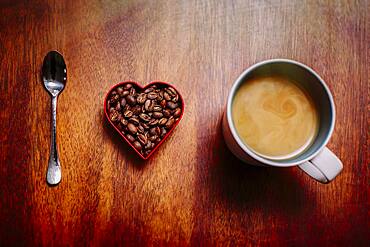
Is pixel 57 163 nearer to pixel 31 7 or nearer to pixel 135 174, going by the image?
pixel 135 174

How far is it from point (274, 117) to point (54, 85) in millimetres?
437

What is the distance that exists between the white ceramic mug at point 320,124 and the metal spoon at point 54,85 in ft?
1.12

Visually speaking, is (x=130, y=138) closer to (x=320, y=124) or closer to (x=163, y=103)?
(x=163, y=103)

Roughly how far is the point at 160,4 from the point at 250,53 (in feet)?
0.68

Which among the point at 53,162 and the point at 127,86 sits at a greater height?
the point at 127,86

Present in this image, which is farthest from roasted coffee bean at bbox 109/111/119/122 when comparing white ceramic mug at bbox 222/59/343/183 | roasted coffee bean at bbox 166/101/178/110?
white ceramic mug at bbox 222/59/343/183

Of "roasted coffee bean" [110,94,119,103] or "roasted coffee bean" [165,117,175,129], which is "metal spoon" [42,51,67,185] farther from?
"roasted coffee bean" [165,117,175,129]

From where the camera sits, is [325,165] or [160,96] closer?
[325,165]

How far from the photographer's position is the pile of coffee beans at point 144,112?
0.85 m

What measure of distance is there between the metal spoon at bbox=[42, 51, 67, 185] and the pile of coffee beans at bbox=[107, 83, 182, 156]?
112mm

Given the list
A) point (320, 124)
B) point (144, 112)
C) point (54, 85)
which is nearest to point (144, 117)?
point (144, 112)

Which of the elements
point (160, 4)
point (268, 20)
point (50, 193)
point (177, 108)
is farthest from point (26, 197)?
point (268, 20)

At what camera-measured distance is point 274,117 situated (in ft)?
2.62

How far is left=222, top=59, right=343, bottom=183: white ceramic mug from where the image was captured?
74cm
